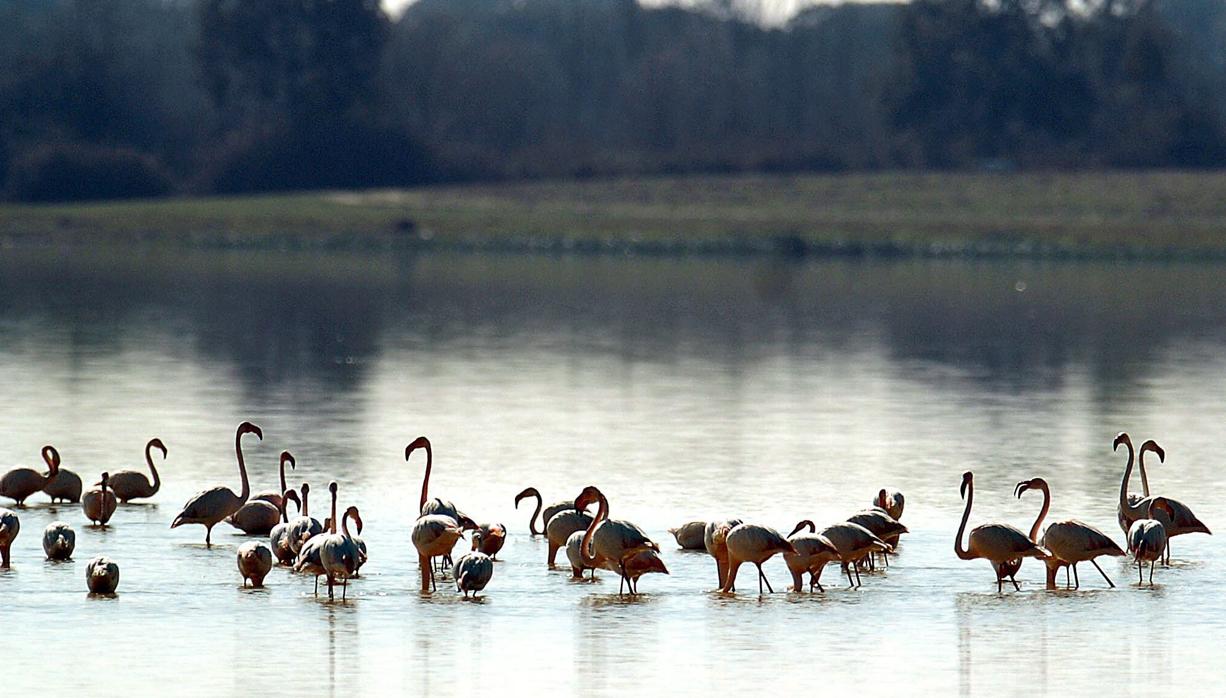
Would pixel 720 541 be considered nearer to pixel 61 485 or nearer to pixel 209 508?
pixel 209 508

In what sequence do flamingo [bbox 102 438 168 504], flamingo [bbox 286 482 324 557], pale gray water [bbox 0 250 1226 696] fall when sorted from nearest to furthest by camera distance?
pale gray water [bbox 0 250 1226 696], flamingo [bbox 286 482 324 557], flamingo [bbox 102 438 168 504]

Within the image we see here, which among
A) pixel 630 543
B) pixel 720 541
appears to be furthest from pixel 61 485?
pixel 720 541

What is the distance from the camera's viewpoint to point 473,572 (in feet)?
41.4

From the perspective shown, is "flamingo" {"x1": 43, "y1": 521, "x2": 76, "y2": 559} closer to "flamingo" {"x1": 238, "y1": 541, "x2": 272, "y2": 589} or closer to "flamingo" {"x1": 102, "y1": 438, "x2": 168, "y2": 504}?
"flamingo" {"x1": 238, "y1": 541, "x2": 272, "y2": 589}

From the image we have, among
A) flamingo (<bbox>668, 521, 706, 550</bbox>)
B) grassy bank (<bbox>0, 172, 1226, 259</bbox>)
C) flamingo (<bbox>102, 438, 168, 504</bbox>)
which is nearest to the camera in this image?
flamingo (<bbox>668, 521, 706, 550</bbox>)

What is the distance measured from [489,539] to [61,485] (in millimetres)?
4273

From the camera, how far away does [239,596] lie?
41.9 ft

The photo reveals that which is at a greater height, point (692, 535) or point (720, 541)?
point (720, 541)

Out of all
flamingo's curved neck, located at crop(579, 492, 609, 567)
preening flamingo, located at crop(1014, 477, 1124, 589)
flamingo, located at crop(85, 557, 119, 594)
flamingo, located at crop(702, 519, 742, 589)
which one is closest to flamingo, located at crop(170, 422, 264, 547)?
flamingo, located at crop(85, 557, 119, 594)

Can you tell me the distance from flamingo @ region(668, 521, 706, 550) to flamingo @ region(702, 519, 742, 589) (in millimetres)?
1033

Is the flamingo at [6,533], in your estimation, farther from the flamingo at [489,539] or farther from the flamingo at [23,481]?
the flamingo at [489,539]

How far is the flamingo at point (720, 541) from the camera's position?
42.7 feet

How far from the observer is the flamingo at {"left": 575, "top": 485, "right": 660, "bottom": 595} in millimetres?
12820

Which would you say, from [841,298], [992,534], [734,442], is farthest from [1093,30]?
[992,534]
